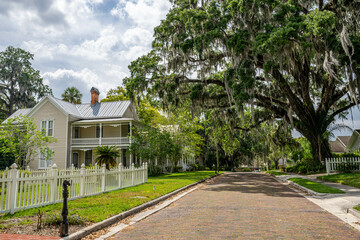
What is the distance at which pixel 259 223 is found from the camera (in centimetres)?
634

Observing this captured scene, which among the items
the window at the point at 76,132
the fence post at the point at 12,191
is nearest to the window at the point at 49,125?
the window at the point at 76,132

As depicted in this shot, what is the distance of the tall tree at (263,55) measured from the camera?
14070 mm

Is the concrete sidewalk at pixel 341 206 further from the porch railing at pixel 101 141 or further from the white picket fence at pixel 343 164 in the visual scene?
the porch railing at pixel 101 141

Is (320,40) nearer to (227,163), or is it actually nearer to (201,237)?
(201,237)

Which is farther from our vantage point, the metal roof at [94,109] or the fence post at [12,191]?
the metal roof at [94,109]

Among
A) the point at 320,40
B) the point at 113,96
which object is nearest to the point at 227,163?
the point at 113,96

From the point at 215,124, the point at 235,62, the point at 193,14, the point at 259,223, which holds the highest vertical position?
the point at 193,14

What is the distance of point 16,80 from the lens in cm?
4700

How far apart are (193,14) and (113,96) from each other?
2990 cm

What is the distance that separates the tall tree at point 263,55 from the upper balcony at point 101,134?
28.4 feet

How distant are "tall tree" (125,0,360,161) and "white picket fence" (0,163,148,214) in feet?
26.3

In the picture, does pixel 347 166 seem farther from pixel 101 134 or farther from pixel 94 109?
pixel 94 109

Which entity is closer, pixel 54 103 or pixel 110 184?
pixel 110 184

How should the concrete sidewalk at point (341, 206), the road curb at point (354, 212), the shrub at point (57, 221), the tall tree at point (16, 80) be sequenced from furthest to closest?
the tall tree at point (16, 80) → the road curb at point (354, 212) → the concrete sidewalk at point (341, 206) → the shrub at point (57, 221)
